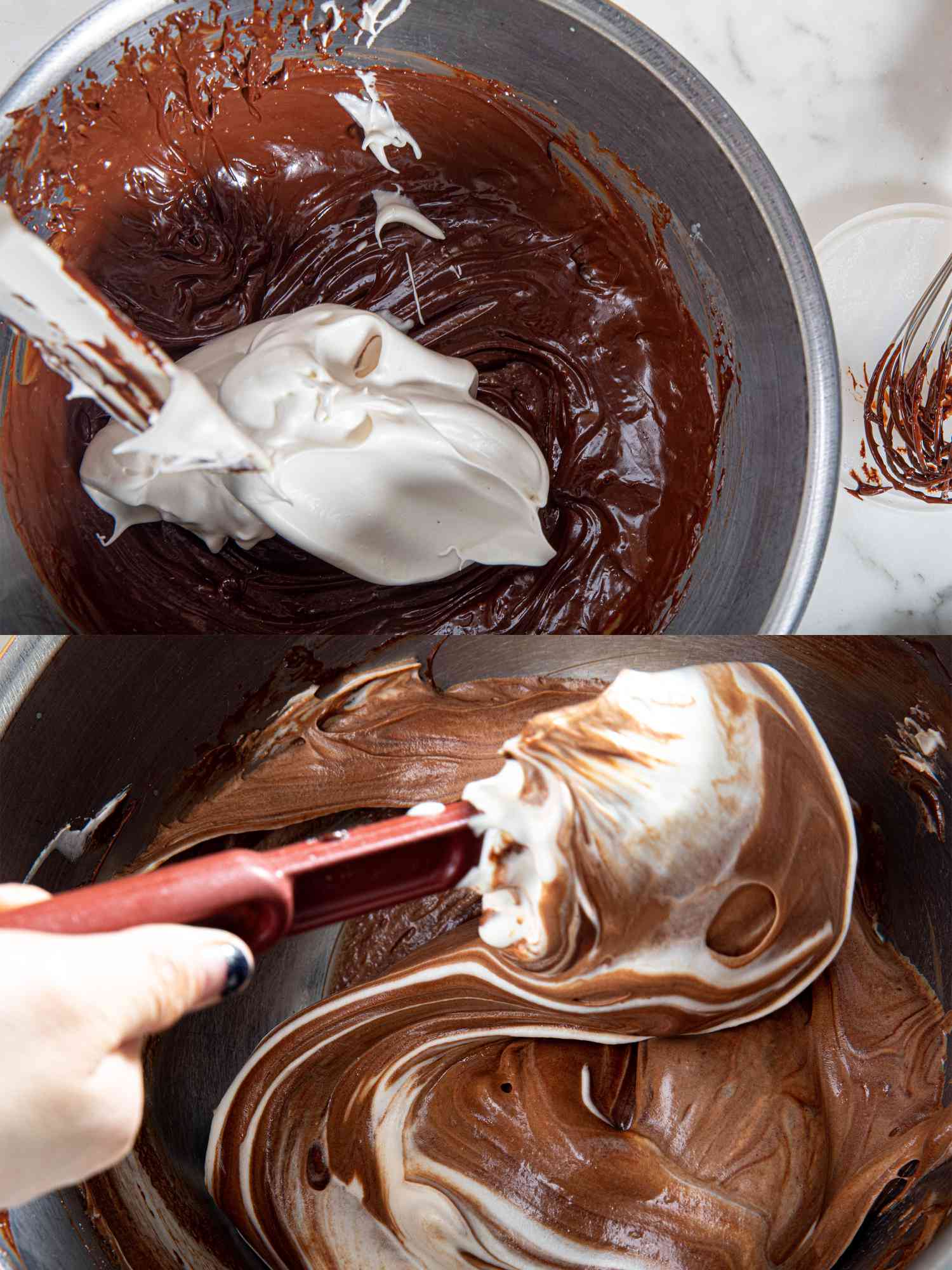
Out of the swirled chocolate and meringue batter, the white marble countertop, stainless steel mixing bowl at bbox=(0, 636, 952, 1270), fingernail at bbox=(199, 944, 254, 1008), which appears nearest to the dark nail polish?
fingernail at bbox=(199, 944, 254, 1008)

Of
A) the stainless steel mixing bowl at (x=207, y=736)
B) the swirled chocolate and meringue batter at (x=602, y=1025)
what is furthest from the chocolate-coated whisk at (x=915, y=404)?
the swirled chocolate and meringue batter at (x=602, y=1025)

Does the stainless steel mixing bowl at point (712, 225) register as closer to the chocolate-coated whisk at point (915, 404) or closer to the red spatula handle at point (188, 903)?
the chocolate-coated whisk at point (915, 404)

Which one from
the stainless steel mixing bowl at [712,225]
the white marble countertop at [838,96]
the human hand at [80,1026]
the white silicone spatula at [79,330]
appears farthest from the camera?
the white marble countertop at [838,96]

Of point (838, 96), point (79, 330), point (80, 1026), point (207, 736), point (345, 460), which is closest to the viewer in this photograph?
point (80, 1026)

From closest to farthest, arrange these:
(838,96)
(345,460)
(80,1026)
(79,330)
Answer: (80,1026) < (79,330) < (345,460) < (838,96)

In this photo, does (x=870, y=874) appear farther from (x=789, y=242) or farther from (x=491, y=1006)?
(x=789, y=242)

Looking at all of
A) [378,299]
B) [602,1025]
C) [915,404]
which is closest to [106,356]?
[378,299]

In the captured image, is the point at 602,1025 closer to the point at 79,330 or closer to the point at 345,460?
the point at 345,460
